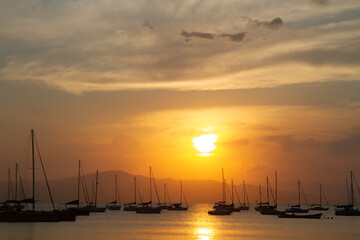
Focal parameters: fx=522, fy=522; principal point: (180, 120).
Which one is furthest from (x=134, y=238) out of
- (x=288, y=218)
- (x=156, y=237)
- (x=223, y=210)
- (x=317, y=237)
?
(x=223, y=210)

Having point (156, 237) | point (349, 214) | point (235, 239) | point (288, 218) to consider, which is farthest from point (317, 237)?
point (349, 214)

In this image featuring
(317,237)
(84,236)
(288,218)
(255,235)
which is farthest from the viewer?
(288,218)

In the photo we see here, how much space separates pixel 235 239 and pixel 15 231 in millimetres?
32599

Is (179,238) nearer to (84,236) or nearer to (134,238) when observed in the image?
(134,238)

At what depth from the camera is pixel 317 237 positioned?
7988 cm

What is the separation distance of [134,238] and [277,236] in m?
23.1

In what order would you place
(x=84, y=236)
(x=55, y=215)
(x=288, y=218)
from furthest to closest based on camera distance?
1. (x=288, y=218)
2. (x=55, y=215)
3. (x=84, y=236)

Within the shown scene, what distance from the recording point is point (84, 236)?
74688mm

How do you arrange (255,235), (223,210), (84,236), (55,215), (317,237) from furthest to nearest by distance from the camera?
(223,210)
(55,215)
(255,235)
(317,237)
(84,236)

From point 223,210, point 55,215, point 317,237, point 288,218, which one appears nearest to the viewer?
point 317,237

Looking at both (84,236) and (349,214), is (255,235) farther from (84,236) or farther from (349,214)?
(349,214)

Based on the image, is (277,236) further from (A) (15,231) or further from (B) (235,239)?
(A) (15,231)

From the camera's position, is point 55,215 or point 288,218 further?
point 288,218

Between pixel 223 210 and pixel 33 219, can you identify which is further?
pixel 223 210
